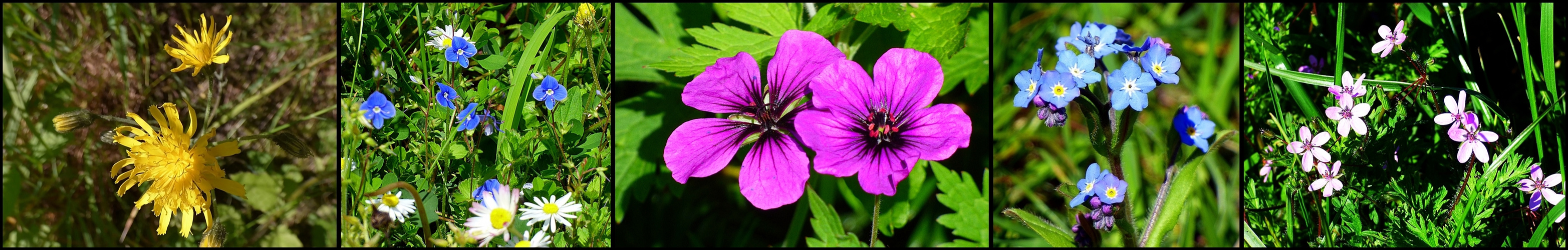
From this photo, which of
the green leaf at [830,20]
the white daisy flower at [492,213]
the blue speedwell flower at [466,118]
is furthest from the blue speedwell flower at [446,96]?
the green leaf at [830,20]

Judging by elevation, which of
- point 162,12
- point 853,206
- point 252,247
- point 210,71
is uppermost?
point 162,12

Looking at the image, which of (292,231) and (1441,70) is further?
(292,231)

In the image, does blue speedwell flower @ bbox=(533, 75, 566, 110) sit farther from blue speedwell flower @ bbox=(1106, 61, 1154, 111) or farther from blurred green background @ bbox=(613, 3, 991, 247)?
blue speedwell flower @ bbox=(1106, 61, 1154, 111)

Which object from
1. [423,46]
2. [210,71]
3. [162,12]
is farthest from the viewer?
[162,12]

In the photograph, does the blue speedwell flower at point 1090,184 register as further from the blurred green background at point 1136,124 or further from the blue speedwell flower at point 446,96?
the blue speedwell flower at point 446,96

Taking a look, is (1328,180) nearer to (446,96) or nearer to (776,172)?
(776,172)

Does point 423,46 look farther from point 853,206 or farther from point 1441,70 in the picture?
point 1441,70

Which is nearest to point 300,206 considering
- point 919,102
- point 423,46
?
point 423,46

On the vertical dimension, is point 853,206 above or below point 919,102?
below
